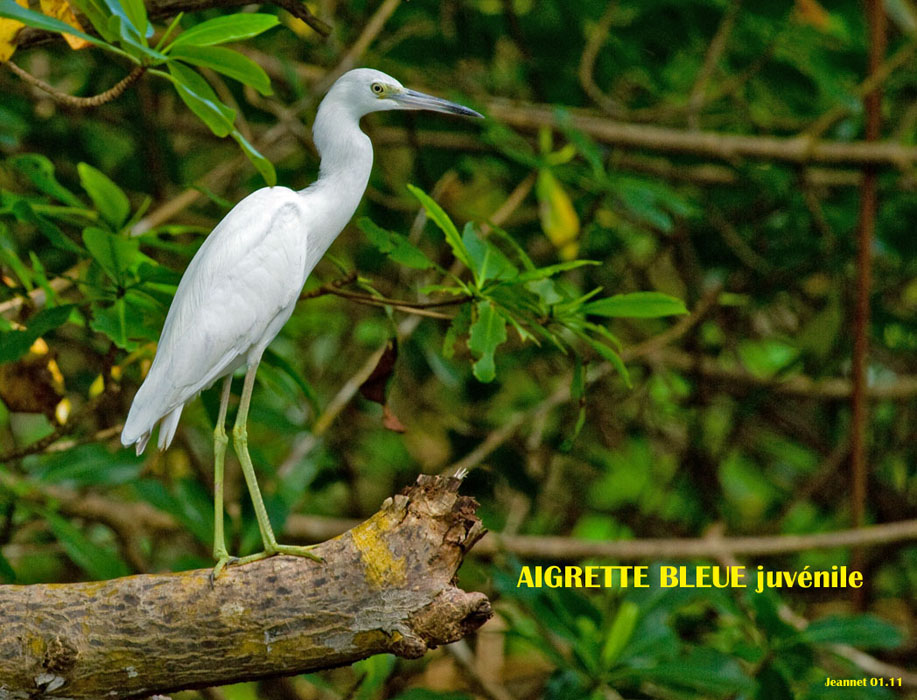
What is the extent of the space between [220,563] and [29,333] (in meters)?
0.66

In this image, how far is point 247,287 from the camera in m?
1.93

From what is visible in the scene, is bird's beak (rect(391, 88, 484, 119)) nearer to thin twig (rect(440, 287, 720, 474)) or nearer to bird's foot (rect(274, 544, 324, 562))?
bird's foot (rect(274, 544, 324, 562))

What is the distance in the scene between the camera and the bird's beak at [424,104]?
2.11 m

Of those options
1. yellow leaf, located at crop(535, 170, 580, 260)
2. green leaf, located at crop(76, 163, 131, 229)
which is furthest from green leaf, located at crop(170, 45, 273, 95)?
yellow leaf, located at crop(535, 170, 580, 260)

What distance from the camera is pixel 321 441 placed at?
4043 mm

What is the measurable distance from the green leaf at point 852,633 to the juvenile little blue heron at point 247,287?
6.10 ft

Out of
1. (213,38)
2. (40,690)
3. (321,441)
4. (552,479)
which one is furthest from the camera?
(552,479)

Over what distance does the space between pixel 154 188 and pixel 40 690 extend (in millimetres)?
2202

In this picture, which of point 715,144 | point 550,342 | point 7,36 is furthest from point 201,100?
point 715,144

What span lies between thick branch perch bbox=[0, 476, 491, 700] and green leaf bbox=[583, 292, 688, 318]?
A: 0.67 meters

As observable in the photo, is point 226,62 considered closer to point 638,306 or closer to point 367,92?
point 367,92

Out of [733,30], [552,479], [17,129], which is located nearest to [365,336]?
[552,479]

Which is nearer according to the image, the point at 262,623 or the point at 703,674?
the point at 262,623

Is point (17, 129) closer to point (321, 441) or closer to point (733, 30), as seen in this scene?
point (321, 441)
